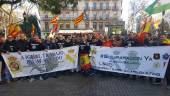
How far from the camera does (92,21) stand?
121062 millimetres

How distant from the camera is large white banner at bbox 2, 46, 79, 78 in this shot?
1416cm

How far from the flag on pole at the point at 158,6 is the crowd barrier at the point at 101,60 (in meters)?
2.13

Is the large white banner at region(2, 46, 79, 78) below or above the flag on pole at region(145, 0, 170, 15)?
below

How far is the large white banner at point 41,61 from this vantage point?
46.5 ft

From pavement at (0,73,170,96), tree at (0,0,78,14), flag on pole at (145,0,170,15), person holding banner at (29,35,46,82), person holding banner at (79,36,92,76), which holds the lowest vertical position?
pavement at (0,73,170,96)

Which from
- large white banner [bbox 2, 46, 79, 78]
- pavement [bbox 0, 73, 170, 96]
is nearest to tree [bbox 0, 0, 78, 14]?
large white banner [bbox 2, 46, 79, 78]

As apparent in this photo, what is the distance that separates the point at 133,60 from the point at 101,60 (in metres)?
1.68

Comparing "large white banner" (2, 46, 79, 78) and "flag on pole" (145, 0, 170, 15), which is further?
"flag on pole" (145, 0, 170, 15)

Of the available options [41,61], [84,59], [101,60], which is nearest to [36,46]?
[41,61]

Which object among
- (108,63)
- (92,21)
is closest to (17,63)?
(108,63)

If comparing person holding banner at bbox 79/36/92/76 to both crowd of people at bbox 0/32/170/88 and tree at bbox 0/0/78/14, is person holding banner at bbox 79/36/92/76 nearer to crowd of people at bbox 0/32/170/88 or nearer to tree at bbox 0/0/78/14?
crowd of people at bbox 0/32/170/88

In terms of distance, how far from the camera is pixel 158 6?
15.3 metres

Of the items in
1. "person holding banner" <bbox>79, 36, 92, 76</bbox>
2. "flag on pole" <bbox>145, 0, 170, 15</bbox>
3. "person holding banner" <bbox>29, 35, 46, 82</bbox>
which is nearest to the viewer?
"flag on pole" <bbox>145, 0, 170, 15</bbox>

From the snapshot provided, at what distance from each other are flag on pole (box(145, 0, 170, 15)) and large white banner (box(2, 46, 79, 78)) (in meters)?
3.61
